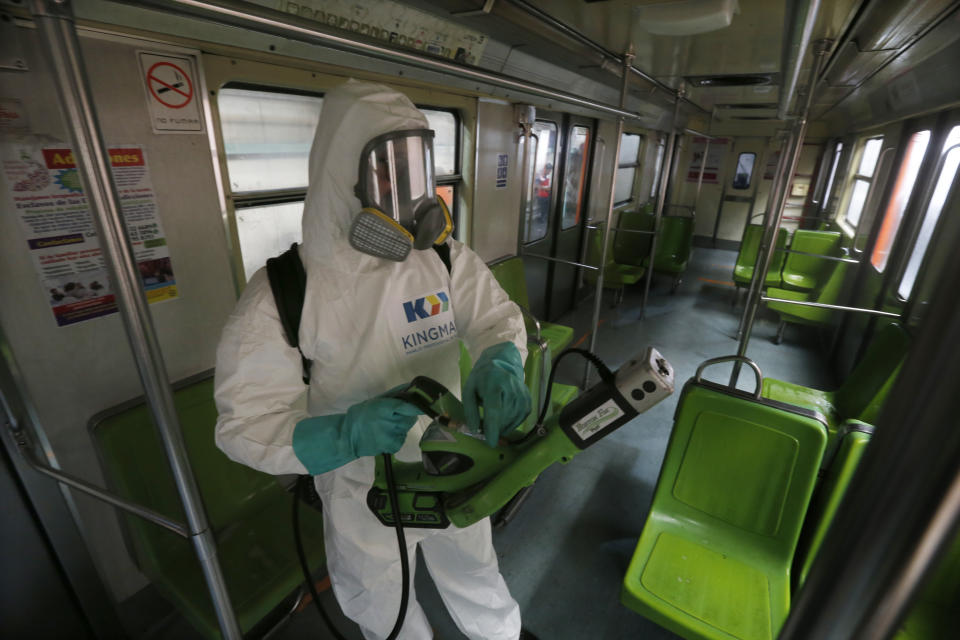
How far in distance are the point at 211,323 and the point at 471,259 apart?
1.20 metres

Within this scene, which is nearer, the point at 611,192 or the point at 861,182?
the point at 611,192

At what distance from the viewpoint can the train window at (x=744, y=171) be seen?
10.2 metres

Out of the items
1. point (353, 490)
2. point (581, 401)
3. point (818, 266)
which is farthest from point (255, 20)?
point (818, 266)

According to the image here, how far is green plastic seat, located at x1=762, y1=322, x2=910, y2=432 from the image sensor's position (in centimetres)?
264

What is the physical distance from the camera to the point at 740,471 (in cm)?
210

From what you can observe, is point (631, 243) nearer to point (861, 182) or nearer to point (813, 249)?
point (813, 249)

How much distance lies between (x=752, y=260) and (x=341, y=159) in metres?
6.86

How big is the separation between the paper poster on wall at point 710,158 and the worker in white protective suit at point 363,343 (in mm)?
10681

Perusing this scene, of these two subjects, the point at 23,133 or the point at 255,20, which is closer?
the point at 255,20

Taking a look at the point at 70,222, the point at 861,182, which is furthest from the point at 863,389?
the point at 861,182

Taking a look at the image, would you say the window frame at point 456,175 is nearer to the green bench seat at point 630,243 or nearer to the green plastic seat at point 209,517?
the green plastic seat at point 209,517

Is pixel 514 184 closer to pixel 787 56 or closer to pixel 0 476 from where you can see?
pixel 787 56

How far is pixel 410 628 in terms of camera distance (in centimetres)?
186

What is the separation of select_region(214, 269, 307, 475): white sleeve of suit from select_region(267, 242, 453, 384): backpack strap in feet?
0.07
